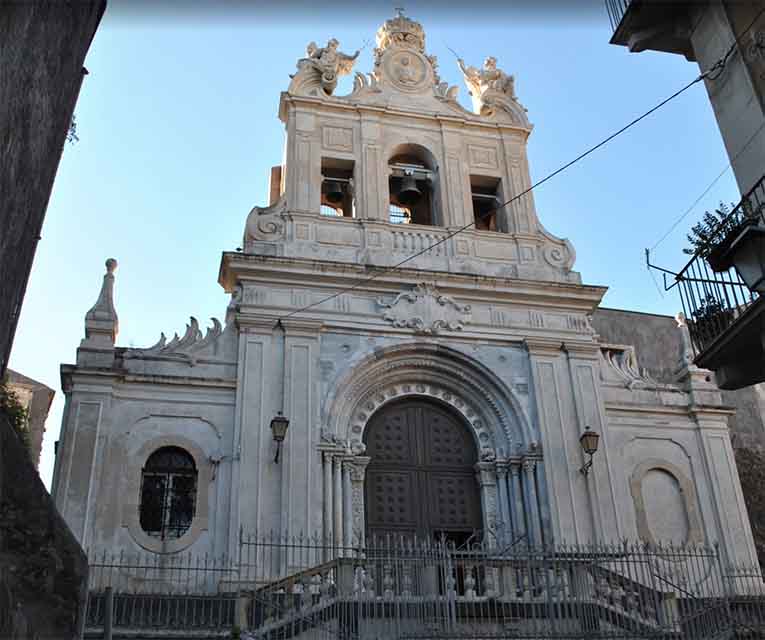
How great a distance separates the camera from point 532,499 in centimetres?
1620

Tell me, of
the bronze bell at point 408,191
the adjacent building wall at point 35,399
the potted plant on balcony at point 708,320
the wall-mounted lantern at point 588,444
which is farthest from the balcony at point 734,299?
the adjacent building wall at point 35,399

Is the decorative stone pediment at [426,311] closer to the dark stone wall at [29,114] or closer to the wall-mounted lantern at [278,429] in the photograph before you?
the wall-mounted lantern at [278,429]

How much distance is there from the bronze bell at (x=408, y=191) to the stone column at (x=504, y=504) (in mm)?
6346

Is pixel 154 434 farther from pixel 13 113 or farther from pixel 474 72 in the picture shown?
pixel 474 72

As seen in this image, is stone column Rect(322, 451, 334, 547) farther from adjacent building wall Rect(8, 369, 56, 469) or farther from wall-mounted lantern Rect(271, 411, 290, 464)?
adjacent building wall Rect(8, 369, 56, 469)

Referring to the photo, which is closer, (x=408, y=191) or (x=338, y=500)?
(x=338, y=500)

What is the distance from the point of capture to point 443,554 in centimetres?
1252

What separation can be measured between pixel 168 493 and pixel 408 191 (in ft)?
27.4

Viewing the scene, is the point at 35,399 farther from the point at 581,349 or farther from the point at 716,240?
the point at 716,240

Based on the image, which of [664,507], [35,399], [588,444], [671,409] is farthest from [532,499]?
[35,399]

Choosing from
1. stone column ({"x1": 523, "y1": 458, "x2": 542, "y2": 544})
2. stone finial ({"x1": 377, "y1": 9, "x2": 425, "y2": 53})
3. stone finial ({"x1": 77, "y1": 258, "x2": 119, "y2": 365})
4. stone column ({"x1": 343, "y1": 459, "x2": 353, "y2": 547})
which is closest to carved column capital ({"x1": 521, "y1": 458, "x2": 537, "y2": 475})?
stone column ({"x1": 523, "y1": 458, "x2": 542, "y2": 544})

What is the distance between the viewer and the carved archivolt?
663 inches

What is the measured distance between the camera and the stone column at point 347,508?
1519 cm

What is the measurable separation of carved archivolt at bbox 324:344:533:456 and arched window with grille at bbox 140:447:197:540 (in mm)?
3286
